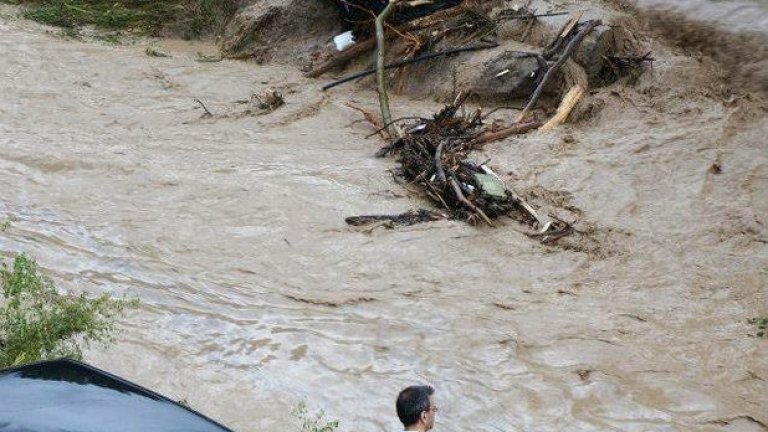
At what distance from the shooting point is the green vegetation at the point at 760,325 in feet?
19.8

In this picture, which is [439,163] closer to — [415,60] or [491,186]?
[491,186]

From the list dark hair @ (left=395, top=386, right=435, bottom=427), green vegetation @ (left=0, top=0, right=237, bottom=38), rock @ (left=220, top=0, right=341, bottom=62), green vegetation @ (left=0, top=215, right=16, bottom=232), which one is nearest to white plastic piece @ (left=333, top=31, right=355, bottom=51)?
rock @ (left=220, top=0, right=341, bottom=62)

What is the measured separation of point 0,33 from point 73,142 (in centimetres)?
433

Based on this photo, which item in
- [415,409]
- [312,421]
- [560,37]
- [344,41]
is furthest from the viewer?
[344,41]

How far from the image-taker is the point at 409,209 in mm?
7926

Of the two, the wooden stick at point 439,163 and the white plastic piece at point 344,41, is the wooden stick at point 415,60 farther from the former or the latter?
the wooden stick at point 439,163

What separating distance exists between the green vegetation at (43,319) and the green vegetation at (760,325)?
4.07m

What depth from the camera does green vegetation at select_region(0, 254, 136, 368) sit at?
4805 millimetres

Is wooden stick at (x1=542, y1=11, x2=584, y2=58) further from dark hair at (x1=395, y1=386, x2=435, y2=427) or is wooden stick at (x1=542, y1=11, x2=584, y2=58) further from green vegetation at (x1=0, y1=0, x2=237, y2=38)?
dark hair at (x1=395, y1=386, x2=435, y2=427)

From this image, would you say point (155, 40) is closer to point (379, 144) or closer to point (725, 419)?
point (379, 144)

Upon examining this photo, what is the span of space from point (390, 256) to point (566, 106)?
3423 millimetres

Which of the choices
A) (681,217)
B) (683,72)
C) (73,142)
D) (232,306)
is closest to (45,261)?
(232,306)

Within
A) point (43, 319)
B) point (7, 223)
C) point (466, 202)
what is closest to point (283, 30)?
point (466, 202)

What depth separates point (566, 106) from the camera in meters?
9.54
